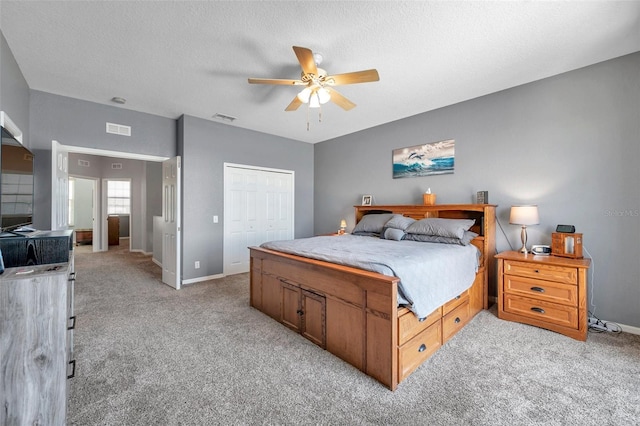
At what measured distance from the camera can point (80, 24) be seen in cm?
223

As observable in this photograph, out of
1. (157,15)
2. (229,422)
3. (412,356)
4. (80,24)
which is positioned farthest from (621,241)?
(80,24)

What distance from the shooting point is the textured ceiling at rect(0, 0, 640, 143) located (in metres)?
2.07

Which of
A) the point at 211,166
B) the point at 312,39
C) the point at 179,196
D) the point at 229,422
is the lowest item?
the point at 229,422

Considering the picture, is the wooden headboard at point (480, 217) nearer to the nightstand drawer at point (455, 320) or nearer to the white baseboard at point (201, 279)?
the nightstand drawer at point (455, 320)

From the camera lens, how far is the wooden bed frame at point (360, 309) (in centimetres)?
192

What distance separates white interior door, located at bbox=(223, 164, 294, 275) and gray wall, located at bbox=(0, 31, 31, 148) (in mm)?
2480

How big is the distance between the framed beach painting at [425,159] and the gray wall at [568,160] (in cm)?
11

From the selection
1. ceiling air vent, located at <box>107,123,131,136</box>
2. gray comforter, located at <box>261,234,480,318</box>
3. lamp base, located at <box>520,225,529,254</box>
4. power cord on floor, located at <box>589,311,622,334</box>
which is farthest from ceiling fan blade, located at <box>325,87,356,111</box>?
power cord on floor, located at <box>589,311,622,334</box>

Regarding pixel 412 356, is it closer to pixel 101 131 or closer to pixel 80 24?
pixel 80 24

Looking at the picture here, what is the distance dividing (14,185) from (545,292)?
468cm

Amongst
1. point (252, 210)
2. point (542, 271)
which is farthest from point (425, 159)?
point (252, 210)

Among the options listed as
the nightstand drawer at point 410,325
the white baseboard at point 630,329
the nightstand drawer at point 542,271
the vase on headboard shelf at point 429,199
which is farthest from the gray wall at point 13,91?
the white baseboard at point 630,329

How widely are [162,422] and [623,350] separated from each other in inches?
143

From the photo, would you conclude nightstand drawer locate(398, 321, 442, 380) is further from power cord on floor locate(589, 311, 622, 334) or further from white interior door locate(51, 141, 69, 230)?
white interior door locate(51, 141, 69, 230)
